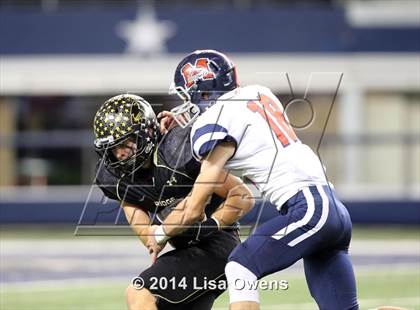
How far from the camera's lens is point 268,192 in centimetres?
466

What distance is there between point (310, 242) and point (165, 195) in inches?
34.0

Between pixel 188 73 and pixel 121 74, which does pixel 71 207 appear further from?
pixel 188 73

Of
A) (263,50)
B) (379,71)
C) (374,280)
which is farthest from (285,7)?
(374,280)

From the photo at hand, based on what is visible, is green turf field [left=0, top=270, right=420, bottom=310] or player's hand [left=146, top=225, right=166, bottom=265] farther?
green turf field [left=0, top=270, right=420, bottom=310]

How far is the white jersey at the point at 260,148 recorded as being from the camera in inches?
179

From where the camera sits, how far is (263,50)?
17.0m

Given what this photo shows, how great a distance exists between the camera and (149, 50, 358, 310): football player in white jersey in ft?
14.7

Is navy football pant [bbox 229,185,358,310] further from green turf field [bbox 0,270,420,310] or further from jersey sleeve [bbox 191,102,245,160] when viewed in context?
green turf field [bbox 0,270,420,310]

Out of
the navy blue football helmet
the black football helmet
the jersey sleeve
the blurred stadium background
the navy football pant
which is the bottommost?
the navy football pant

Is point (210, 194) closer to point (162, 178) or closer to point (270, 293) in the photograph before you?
point (162, 178)

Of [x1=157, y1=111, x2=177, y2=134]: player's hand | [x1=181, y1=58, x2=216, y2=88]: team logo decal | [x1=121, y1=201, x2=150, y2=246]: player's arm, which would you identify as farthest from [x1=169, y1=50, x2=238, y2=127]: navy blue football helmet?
[x1=121, y1=201, x2=150, y2=246]: player's arm

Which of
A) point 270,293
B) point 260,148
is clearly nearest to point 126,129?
point 260,148

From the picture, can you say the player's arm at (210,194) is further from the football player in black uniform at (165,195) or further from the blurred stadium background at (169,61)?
the blurred stadium background at (169,61)

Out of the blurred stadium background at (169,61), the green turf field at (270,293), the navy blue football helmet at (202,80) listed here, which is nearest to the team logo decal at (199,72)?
the navy blue football helmet at (202,80)
